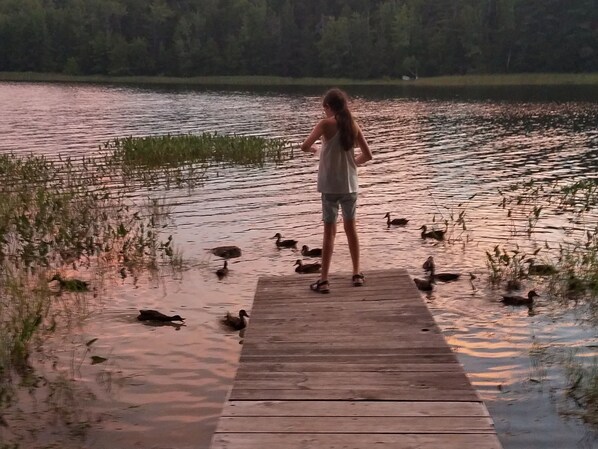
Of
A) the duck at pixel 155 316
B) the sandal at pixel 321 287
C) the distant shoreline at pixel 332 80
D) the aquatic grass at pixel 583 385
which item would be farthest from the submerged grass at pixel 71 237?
the distant shoreline at pixel 332 80

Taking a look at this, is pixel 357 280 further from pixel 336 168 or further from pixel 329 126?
pixel 329 126

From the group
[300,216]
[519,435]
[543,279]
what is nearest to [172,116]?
[300,216]

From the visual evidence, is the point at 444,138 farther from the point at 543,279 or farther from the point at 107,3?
the point at 107,3

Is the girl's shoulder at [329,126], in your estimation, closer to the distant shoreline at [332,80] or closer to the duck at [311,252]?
the duck at [311,252]

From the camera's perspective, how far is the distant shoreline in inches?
3748

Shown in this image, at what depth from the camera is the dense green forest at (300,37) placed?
103 m

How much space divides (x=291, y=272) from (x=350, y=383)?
21.5 feet

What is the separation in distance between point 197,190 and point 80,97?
51.0m

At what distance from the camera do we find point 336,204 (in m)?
8.98

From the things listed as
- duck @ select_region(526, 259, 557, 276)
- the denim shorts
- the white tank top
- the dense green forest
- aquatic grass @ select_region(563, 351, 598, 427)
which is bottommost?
aquatic grass @ select_region(563, 351, 598, 427)

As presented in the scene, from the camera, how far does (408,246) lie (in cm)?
1472

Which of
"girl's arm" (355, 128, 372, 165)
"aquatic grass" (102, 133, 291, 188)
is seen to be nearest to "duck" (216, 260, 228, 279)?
"girl's arm" (355, 128, 372, 165)

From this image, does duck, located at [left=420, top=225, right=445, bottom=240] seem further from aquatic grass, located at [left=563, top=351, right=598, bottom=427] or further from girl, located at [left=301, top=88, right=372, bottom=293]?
aquatic grass, located at [left=563, top=351, right=598, bottom=427]

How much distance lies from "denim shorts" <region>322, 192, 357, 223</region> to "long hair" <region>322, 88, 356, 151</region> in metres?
0.65
